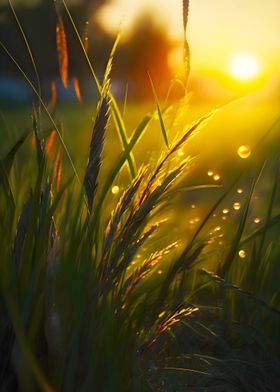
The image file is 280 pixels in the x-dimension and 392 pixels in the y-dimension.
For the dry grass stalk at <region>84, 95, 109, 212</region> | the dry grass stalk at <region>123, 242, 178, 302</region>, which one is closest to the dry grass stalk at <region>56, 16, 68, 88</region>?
the dry grass stalk at <region>84, 95, 109, 212</region>

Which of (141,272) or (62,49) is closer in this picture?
(141,272)

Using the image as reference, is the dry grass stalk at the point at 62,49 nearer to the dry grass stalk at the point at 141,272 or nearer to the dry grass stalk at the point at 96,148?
the dry grass stalk at the point at 96,148

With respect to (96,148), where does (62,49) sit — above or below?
above

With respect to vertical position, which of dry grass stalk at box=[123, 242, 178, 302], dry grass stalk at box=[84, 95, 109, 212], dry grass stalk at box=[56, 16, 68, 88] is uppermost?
dry grass stalk at box=[56, 16, 68, 88]

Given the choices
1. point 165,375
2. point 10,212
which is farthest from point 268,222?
point 10,212

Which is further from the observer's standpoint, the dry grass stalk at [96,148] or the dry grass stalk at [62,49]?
the dry grass stalk at [62,49]

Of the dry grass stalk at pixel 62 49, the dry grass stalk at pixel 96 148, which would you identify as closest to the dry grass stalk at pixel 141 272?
the dry grass stalk at pixel 96 148

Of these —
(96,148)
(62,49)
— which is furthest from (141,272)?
(62,49)

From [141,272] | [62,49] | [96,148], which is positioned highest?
[62,49]

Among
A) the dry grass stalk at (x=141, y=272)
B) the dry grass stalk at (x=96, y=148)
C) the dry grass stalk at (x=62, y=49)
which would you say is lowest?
the dry grass stalk at (x=141, y=272)

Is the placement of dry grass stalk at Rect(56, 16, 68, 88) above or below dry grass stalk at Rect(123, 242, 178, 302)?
above

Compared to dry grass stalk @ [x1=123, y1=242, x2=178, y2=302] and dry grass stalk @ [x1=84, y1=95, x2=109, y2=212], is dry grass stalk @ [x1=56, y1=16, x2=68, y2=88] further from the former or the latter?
dry grass stalk @ [x1=123, y1=242, x2=178, y2=302]

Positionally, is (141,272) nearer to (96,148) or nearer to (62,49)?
(96,148)

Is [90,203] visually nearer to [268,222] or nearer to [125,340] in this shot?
[125,340]
